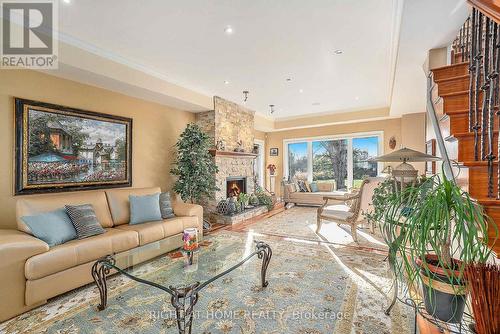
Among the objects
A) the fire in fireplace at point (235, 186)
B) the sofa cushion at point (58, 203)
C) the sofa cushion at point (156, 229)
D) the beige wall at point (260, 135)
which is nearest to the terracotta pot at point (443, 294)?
the sofa cushion at point (156, 229)

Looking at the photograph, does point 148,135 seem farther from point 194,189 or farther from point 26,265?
point 26,265

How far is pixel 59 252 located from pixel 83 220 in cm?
55

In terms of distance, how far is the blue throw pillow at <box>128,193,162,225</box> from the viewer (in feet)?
11.6

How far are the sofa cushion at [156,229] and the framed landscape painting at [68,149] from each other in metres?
1.05

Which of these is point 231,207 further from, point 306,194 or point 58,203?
point 58,203

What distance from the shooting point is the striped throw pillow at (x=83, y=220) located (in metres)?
2.77

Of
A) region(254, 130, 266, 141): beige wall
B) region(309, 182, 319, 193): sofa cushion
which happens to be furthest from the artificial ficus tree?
region(254, 130, 266, 141): beige wall

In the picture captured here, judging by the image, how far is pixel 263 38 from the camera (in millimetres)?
3049

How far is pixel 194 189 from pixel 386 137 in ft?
18.9

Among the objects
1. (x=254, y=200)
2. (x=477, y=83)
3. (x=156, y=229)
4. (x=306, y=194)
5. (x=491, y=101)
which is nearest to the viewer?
(x=491, y=101)

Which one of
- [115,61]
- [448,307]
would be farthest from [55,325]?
[115,61]

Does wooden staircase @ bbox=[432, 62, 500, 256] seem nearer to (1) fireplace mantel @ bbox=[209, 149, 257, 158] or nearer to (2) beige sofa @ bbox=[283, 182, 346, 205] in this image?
(1) fireplace mantel @ bbox=[209, 149, 257, 158]

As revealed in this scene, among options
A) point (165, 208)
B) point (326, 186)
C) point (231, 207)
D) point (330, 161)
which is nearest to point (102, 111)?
point (165, 208)

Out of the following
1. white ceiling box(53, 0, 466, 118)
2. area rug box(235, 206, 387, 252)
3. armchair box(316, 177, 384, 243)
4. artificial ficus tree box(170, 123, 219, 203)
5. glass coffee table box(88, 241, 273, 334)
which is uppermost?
white ceiling box(53, 0, 466, 118)
